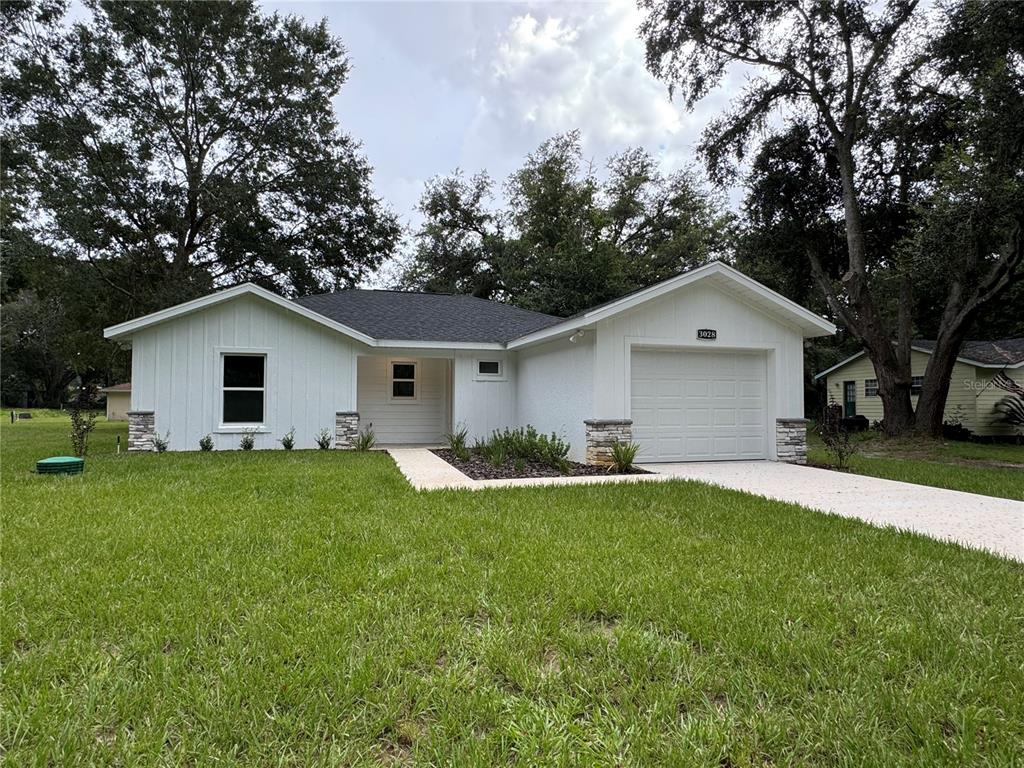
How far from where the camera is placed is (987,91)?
10.5 meters

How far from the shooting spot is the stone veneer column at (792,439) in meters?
9.84

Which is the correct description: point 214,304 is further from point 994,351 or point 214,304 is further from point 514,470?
point 994,351

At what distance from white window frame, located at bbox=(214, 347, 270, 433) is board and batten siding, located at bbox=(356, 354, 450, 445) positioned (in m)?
2.59

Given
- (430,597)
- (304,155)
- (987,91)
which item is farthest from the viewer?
(304,155)

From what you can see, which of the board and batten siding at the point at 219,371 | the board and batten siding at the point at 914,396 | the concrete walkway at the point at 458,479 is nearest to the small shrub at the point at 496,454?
the concrete walkway at the point at 458,479

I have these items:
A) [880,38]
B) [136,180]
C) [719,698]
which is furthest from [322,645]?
[136,180]

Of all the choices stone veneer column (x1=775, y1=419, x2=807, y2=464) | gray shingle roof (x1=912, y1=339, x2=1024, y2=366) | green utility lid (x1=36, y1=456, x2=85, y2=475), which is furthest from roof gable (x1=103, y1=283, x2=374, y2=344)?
gray shingle roof (x1=912, y1=339, x2=1024, y2=366)

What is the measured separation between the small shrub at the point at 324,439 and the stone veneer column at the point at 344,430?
0.34ft

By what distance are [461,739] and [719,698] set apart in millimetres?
1076

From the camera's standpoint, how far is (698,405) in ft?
32.2

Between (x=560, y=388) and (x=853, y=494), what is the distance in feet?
17.1

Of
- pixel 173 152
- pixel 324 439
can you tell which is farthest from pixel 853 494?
pixel 173 152

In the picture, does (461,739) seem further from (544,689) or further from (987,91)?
(987,91)

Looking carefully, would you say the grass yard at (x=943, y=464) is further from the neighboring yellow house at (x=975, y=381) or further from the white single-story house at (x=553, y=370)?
the neighboring yellow house at (x=975, y=381)
